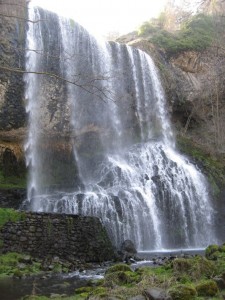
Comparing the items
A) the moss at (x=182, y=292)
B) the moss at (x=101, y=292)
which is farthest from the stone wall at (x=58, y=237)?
the moss at (x=182, y=292)

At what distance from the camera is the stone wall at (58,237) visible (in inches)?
470

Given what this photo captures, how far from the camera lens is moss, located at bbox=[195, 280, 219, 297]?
6027 mm

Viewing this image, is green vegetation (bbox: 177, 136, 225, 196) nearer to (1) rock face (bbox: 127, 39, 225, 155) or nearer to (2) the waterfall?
(2) the waterfall

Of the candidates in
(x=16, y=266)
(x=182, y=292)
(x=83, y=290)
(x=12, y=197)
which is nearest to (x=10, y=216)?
(x=16, y=266)

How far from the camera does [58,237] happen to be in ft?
40.9

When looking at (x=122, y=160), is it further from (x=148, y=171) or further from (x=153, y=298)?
(x=153, y=298)

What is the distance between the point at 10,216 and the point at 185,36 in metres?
25.1

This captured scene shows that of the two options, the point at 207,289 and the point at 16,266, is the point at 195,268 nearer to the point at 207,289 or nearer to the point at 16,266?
the point at 207,289

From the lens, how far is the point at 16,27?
21.9 m

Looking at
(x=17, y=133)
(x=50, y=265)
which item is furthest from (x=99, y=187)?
(x=50, y=265)

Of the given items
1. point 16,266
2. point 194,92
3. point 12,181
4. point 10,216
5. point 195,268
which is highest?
point 194,92

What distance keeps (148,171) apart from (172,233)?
4.77m

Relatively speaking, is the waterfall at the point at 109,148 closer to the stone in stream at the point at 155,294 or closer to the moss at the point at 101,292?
the moss at the point at 101,292

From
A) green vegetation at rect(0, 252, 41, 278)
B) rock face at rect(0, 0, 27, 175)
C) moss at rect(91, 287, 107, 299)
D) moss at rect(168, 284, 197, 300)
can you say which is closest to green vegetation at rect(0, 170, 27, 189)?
rock face at rect(0, 0, 27, 175)
